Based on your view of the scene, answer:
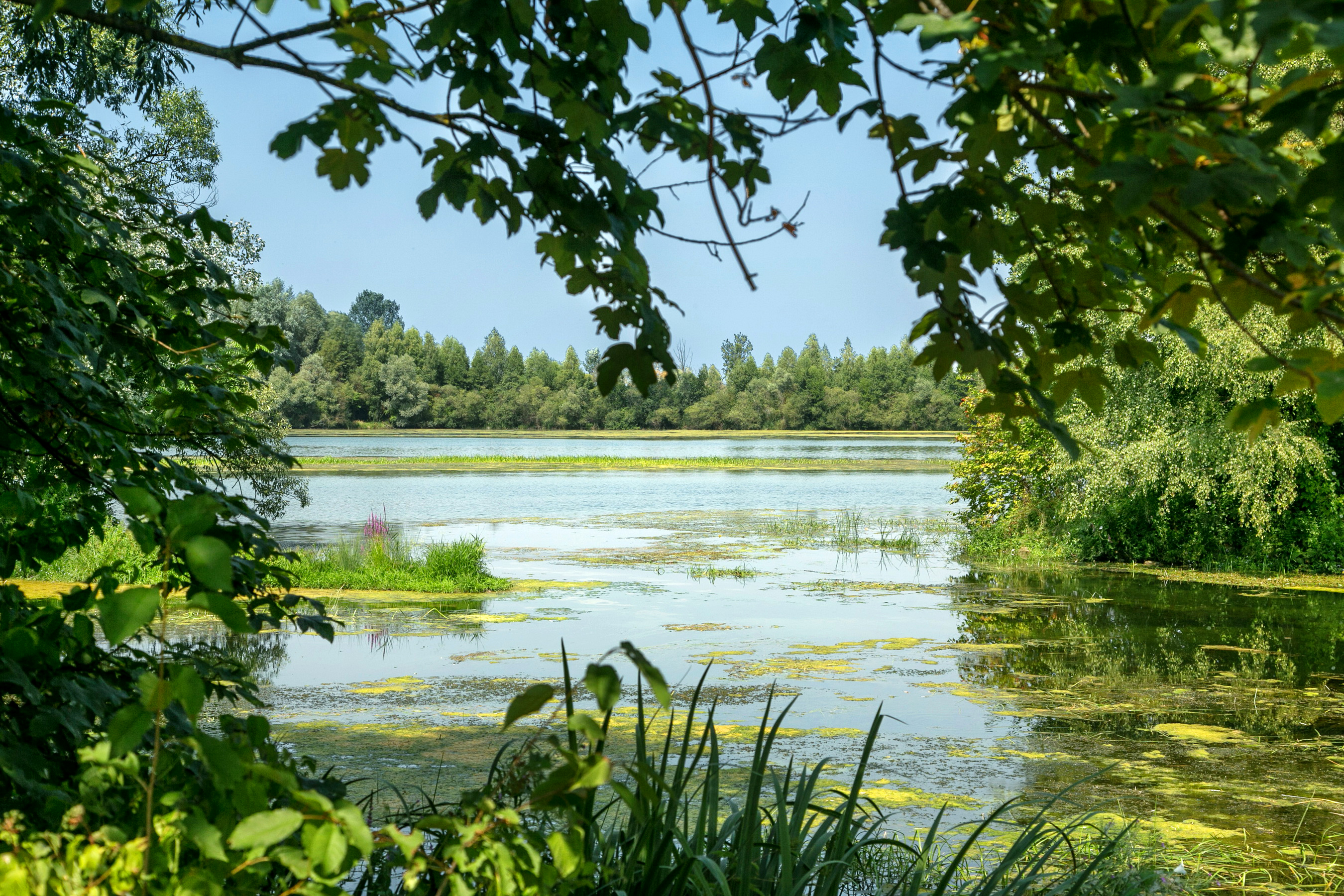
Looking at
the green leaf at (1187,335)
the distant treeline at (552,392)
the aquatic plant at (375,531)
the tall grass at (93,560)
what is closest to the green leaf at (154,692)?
the green leaf at (1187,335)

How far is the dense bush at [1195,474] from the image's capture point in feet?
36.4

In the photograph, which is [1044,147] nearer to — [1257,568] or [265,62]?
[265,62]

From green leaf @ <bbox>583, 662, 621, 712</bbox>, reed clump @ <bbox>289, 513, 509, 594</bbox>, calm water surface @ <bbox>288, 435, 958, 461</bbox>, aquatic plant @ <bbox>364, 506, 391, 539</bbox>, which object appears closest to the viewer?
green leaf @ <bbox>583, 662, 621, 712</bbox>

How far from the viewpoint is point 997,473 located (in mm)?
14656

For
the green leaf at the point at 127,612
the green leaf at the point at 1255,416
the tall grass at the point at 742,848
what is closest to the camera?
the green leaf at the point at 127,612

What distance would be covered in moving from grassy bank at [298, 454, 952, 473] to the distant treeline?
53.7 ft

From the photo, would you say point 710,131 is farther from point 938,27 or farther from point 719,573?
point 719,573

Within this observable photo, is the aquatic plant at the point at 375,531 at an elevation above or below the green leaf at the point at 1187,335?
below

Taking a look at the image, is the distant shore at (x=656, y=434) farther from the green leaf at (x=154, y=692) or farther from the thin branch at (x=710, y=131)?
the green leaf at (x=154, y=692)

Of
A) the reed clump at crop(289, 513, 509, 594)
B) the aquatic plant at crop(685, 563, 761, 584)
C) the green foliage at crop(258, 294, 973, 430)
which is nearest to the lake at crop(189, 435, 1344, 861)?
the aquatic plant at crop(685, 563, 761, 584)

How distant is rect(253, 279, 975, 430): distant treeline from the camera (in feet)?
187

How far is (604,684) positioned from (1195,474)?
1210cm

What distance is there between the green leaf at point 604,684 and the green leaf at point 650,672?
0.03 meters

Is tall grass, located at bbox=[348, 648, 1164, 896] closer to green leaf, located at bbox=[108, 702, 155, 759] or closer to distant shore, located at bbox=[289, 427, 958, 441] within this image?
green leaf, located at bbox=[108, 702, 155, 759]
